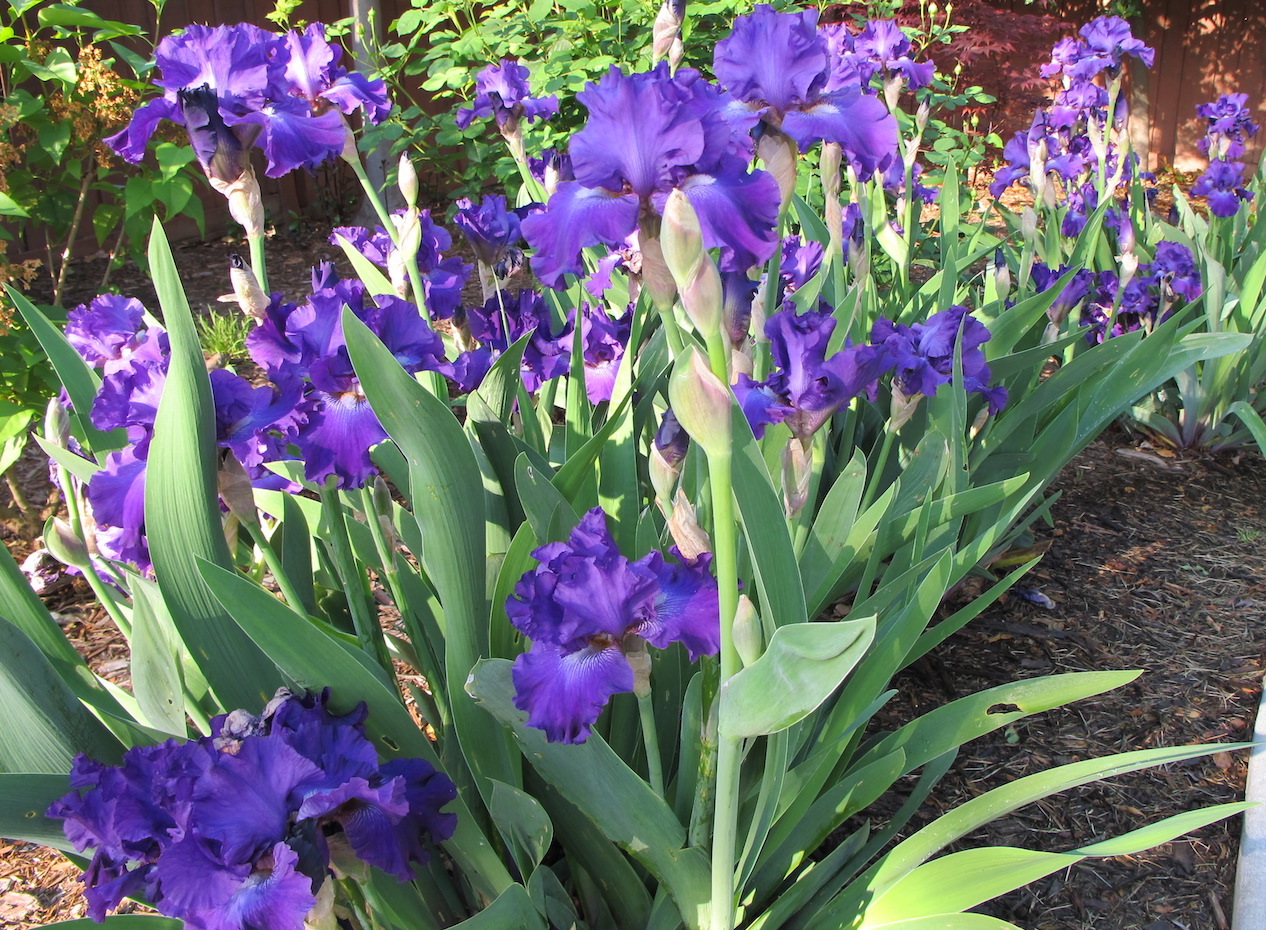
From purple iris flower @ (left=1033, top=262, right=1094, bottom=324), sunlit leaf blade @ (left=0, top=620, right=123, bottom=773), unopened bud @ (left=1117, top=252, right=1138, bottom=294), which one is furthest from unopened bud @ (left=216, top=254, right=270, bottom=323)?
unopened bud @ (left=1117, top=252, right=1138, bottom=294)

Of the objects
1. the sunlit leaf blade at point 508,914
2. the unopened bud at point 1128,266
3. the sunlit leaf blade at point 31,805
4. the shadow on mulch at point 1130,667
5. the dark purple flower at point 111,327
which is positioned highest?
the dark purple flower at point 111,327

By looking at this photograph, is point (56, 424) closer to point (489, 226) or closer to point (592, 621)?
point (489, 226)

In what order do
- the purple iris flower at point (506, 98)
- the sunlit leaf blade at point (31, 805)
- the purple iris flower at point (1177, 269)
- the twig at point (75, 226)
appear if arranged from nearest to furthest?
the sunlit leaf blade at point (31, 805) → the purple iris flower at point (506, 98) → the twig at point (75, 226) → the purple iris flower at point (1177, 269)

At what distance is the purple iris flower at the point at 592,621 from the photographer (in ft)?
2.86

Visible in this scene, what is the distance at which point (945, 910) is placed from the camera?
1006mm

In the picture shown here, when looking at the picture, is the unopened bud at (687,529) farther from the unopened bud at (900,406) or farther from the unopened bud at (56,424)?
the unopened bud at (56,424)

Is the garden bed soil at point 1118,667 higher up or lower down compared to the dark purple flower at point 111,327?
lower down

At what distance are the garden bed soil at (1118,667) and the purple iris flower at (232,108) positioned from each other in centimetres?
115

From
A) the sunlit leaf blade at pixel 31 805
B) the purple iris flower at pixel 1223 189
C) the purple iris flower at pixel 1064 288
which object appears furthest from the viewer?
the purple iris flower at pixel 1223 189

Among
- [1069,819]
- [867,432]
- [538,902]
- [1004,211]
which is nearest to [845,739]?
[538,902]

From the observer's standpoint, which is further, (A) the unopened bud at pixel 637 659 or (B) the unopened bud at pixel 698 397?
(A) the unopened bud at pixel 637 659

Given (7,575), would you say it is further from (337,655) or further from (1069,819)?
(1069,819)

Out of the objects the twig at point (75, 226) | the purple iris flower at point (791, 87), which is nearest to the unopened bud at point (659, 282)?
the purple iris flower at point (791, 87)

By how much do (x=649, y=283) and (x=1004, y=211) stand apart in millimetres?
3142
